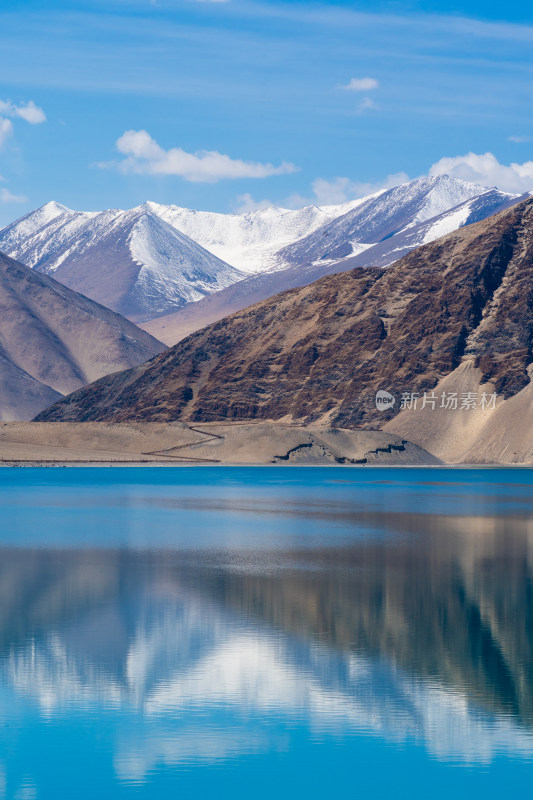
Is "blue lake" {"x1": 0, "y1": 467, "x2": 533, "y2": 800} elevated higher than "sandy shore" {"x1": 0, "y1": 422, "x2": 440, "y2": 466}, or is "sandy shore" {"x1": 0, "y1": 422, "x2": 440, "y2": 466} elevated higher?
"sandy shore" {"x1": 0, "y1": 422, "x2": 440, "y2": 466}

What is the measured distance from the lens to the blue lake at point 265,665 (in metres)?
22.7

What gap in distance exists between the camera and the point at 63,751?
77.6 ft

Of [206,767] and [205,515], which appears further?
[205,515]

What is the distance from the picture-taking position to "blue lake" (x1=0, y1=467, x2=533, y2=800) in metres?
22.7

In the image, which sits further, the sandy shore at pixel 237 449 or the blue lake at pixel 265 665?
the sandy shore at pixel 237 449

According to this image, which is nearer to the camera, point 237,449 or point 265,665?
point 265,665

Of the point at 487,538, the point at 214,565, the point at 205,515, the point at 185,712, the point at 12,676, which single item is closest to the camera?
the point at 185,712

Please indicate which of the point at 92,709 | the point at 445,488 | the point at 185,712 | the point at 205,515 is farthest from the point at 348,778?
the point at 445,488

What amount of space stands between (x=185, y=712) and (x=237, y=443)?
550 ft

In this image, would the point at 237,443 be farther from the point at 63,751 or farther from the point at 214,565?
the point at 63,751

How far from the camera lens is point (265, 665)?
101 ft

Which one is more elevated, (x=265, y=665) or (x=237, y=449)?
(x=237, y=449)

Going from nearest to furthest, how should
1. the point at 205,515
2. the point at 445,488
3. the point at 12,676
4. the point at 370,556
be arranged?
the point at 12,676
the point at 370,556
the point at 205,515
the point at 445,488

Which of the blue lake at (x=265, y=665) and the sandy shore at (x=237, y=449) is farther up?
the sandy shore at (x=237, y=449)
